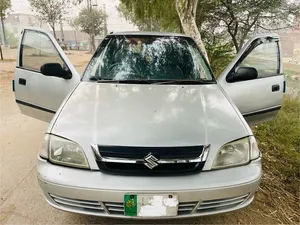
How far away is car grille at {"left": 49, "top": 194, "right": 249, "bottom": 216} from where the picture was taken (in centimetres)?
160

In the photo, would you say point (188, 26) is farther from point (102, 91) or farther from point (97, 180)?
point (97, 180)

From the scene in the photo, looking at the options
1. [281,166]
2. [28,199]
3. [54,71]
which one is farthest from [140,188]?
[281,166]

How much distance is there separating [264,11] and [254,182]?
632 centimetres

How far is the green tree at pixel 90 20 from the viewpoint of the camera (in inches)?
1140

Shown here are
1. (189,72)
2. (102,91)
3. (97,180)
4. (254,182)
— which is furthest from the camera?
(189,72)

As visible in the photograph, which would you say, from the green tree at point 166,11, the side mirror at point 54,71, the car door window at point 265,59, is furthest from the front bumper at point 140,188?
the green tree at point 166,11

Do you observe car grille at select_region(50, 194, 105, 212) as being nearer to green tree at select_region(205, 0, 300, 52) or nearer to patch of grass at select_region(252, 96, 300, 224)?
patch of grass at select_region(252, 96, 300, 224)

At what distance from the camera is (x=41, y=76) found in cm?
282

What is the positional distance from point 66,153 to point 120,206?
0.50 metres

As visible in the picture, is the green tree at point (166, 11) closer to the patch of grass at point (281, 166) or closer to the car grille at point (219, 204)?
the patch of grass at point (281, 166)

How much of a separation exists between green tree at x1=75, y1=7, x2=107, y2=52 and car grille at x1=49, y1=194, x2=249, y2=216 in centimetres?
2900

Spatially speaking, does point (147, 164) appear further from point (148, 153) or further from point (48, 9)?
point (48, 9)

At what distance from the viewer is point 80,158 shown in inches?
64.8

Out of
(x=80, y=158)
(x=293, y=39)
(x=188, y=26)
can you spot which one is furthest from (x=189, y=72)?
(x=293, y=39)
